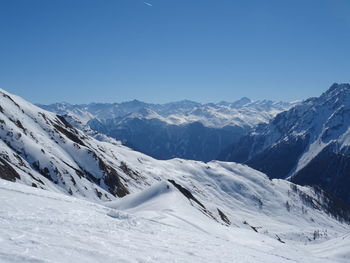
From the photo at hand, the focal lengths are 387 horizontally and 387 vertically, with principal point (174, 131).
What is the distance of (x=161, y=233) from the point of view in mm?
30125

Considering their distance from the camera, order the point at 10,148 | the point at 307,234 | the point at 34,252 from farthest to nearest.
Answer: the point at 307,234 → the point at 10,148 → the point at 34,252

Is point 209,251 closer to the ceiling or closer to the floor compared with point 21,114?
closer to the floor

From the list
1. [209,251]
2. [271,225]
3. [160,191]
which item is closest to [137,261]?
[209,251]

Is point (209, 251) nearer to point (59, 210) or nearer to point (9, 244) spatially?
point (59, 210)

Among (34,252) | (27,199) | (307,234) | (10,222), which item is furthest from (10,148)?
(307,234)

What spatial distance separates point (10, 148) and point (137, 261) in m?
88.1

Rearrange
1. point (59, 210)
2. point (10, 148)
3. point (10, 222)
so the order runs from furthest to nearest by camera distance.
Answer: point (10, 148) → point (59, 210) → point (10, 222)

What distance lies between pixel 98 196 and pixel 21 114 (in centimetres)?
4546

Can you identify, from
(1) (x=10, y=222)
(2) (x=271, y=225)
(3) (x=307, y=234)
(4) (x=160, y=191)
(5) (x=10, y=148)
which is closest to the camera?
(1) (x=10, y=222)

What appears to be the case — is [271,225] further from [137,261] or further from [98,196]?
[137,261]

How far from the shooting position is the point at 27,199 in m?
30.1

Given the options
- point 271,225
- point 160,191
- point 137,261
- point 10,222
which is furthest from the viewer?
point 271,225

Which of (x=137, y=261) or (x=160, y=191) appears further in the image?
(x=160, y=191)

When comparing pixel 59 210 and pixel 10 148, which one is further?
pixel 10 148
